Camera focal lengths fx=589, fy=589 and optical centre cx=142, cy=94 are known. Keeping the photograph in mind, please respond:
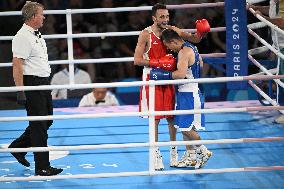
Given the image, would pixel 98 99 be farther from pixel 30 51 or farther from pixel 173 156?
pixel 30 51

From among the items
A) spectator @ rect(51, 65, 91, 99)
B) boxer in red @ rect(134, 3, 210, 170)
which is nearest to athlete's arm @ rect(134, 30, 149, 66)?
boxer in red @ rect(134, 3, 210, 170)

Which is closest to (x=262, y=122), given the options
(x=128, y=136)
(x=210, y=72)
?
(x=128, y=136)

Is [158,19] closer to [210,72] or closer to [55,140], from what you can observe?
[55,140]

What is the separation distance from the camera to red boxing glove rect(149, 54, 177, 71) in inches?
184

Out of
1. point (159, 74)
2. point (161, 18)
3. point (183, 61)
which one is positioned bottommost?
point (159, 74)

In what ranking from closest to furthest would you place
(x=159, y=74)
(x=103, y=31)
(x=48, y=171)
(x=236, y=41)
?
(x=48, y=171), (x=159, y=74), (x=236, y=41), (x=103, y=31)

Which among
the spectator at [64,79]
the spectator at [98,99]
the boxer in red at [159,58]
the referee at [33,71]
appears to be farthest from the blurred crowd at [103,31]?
the referee at [33,71]

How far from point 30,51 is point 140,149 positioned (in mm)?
1464

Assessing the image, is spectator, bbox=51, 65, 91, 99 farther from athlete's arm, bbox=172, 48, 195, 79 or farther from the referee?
athlete's arm, bbox=172, 48, 195, 79

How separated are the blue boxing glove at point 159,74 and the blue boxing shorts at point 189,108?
0.17 meters

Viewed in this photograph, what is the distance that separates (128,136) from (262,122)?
1428 mm

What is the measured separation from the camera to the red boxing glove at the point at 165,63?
4.68 metres

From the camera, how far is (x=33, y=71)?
4.60 meters

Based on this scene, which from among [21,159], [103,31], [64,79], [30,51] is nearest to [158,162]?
[21,159]
